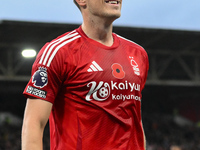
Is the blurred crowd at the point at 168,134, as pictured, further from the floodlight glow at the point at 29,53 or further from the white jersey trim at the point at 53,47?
the white jersey trim at the point at 53,47

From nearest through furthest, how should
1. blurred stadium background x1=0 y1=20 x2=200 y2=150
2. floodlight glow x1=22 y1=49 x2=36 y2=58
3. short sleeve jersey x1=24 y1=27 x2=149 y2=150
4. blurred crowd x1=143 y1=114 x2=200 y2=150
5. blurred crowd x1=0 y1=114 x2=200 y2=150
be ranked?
short sleeve jersey x1=24 y1=27 x2=149 y2=150 < blurred stadium background x1=0 y1=20 x2=200 y2=150 < floodlight glow x1=22 y1=49 x2=36 y2=58 < blurred crowd x1=0 y1=114 x2=200 y2=150 < blurred crowd x1=143 y1=114 x2=200 y2=150

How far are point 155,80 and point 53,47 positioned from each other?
14.1 meters

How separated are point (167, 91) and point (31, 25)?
16147 mm

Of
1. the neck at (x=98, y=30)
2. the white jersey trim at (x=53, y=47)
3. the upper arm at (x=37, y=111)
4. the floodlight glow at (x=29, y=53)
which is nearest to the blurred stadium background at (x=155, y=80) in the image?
the floodlight glow at (x=29, y=53)

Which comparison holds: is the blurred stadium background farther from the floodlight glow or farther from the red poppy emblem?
the red poppy emblem

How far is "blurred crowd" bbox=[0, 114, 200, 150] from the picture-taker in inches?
798

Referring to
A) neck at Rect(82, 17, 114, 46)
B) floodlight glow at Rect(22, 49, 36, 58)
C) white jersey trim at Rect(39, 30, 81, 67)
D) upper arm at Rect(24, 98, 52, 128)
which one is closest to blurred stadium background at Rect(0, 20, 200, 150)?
floodlight glow at Rect(22, 49, 36, 58)

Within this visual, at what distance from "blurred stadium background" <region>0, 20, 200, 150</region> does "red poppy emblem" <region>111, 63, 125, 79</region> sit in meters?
6.67

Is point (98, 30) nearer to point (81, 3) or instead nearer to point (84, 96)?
point (81, 3)

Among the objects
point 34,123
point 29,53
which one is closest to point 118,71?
point 34,123

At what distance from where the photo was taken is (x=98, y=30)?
2.48m

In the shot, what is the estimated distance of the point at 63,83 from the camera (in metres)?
2.29

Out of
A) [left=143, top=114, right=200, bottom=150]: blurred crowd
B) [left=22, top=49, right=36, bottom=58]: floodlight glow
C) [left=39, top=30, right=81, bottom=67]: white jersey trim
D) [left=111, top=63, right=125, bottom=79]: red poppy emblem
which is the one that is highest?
[left=39, top=30, right=81, bottom=67]: white jersey trim

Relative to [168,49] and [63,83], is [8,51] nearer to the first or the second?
[168,49]
